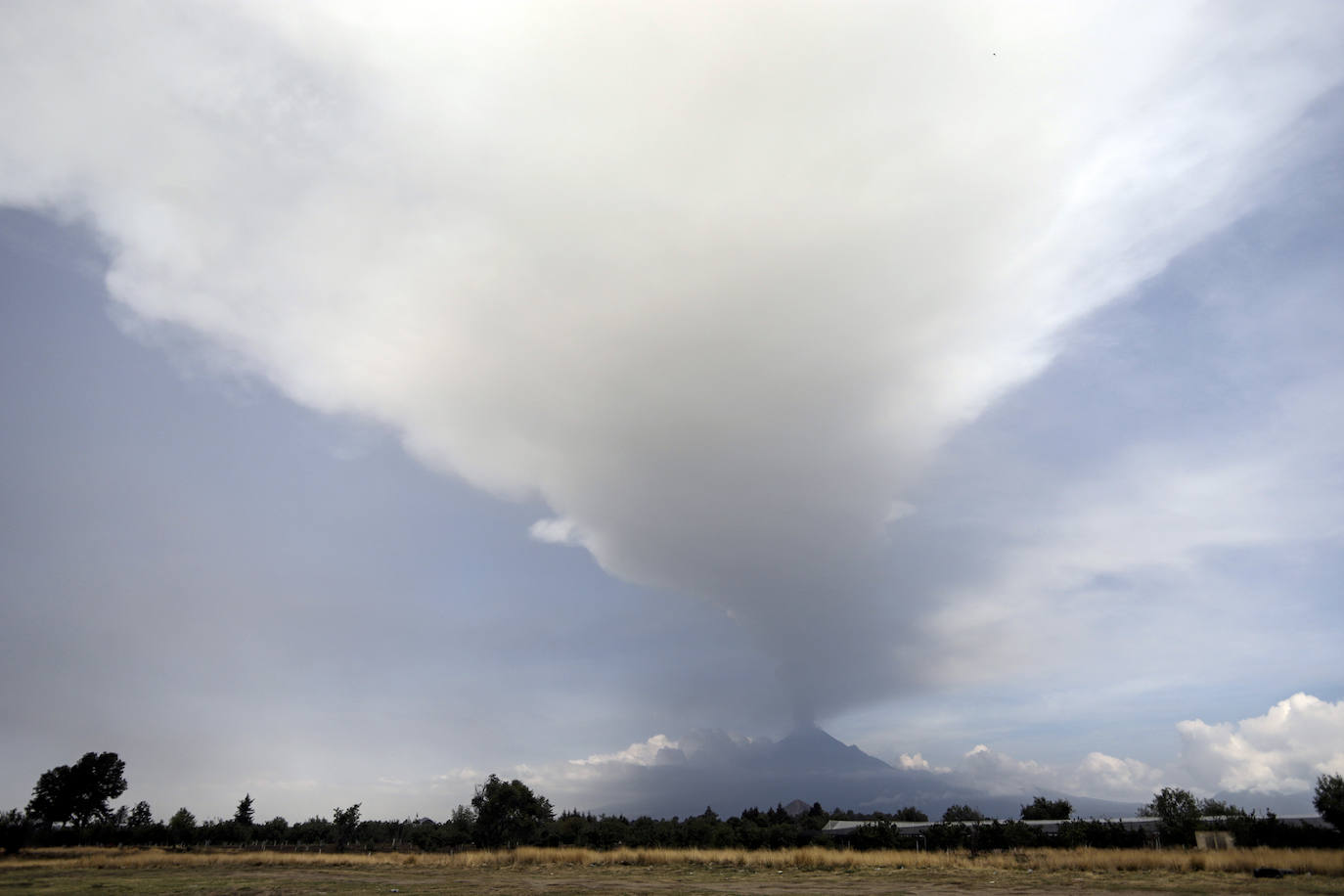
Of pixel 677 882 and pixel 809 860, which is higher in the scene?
pixel 677 882

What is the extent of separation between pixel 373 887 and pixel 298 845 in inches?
3177

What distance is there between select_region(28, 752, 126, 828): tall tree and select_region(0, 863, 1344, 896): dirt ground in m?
90.2

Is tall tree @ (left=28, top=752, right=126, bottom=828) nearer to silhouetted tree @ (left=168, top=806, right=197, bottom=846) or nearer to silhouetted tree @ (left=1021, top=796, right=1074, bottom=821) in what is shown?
silhouetted tree @ (left=168, top=806, right=197, bottom=846)

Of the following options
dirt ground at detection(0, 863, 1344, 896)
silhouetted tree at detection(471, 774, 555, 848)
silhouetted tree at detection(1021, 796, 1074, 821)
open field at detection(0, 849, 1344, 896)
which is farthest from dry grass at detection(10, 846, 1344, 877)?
silhouetted tree at detection(1021, 796, 1074, 821)

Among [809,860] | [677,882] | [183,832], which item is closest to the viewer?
[677,882]

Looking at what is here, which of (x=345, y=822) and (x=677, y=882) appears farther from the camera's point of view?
(x=345, y=822)

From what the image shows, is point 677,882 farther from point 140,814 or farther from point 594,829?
point 140,814

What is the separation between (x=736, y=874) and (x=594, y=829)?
5146 cm

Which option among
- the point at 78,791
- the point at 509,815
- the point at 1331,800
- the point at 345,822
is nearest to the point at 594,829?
the point at 509,815

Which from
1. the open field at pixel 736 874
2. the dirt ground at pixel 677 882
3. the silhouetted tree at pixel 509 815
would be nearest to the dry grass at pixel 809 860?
the open field at pixel 736 874

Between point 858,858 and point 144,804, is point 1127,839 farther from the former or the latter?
point 144,804

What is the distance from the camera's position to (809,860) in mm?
55625

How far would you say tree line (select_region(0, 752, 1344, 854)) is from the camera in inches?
2272

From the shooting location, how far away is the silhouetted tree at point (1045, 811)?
328 feet
